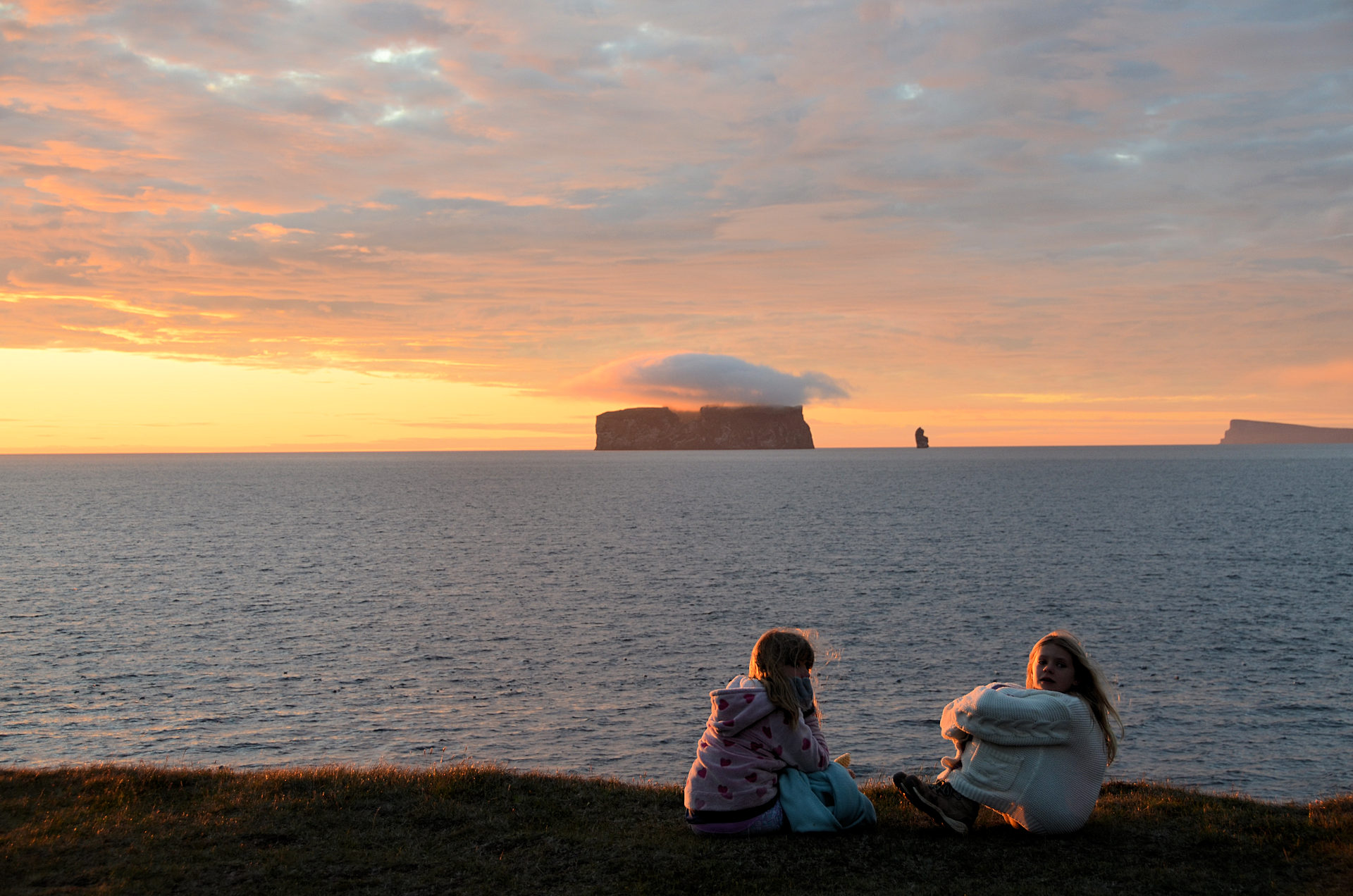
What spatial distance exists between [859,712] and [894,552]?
36792 mm

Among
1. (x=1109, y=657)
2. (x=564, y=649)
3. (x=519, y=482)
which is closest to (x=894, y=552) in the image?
(x=1109, y=657)

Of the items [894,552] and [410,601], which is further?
[894,552]

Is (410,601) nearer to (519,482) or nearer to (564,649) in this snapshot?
(564,649)

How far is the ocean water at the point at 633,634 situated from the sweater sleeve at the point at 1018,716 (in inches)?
528

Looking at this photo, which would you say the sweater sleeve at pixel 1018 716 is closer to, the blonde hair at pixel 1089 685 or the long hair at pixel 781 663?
the blonde hair at pixel 1089 685

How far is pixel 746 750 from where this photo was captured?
8852mm

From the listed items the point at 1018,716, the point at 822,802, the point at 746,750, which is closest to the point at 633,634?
the point at 822,802

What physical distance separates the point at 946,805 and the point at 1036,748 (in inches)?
43.0

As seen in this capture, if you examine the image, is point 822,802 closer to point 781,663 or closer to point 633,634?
point 781,663

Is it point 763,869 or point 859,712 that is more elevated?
point 763,869

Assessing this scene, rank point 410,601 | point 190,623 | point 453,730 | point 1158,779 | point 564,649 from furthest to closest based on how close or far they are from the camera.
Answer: point 410,601, point 190,623, point 564,649, point 453,730, point 1158,779

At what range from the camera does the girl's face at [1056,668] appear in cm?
891

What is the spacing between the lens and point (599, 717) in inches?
999

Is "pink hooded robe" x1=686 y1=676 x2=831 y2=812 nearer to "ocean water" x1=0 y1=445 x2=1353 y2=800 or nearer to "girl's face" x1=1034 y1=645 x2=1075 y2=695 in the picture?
"girl's face" x1=1034 y1=645 x2=1075 y2=695
